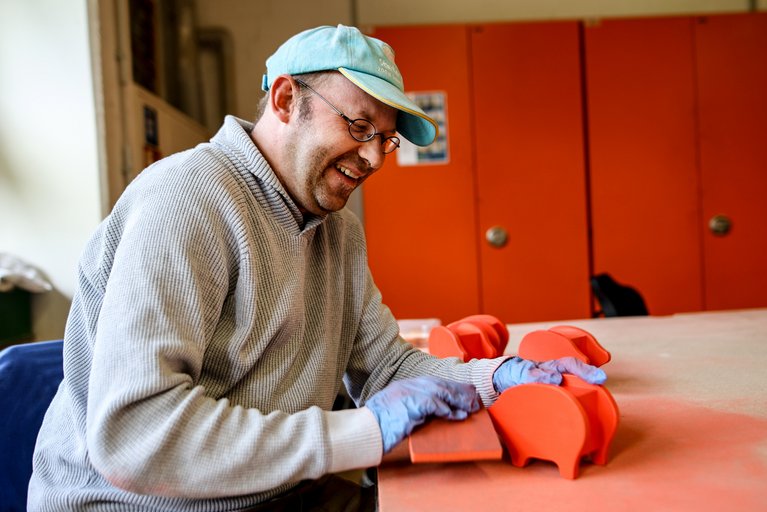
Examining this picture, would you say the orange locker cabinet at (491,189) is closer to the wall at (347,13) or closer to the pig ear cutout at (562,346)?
the wall at (347,13)

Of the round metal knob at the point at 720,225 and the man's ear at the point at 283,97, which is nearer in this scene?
the man's ear at the point at 283,97

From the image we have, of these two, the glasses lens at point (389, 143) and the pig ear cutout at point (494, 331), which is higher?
the glasses lens at point (389, 143)

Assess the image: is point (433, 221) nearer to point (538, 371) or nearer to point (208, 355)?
point (538, 371)

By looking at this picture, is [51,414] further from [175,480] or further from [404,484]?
[404,484]

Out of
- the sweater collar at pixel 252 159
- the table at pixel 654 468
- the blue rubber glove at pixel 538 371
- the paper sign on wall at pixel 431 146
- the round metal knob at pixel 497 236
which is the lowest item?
the table at pixel 654 468

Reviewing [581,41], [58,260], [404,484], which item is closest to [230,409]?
[404,484]

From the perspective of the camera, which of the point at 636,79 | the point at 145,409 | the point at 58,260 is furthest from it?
the point at 636,79

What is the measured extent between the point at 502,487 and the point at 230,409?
39 centimetres

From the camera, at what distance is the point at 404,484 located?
86 cm

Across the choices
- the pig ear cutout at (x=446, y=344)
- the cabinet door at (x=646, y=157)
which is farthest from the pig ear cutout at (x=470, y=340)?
the cabinet door at (x=646, y=157)

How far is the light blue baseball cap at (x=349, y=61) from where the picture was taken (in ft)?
3.56

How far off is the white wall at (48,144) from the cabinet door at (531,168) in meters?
1.94

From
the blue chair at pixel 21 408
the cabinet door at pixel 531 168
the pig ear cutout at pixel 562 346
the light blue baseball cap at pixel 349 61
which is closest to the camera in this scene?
the light blue baseball cap at pixel 349 61

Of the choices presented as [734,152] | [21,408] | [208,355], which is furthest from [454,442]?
[734,152]
